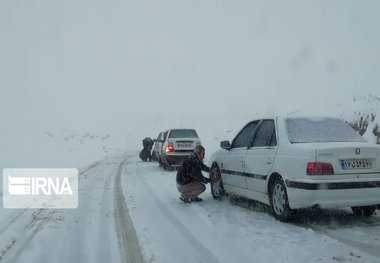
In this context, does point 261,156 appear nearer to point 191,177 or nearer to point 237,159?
point 237,159

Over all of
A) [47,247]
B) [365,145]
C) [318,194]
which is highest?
[365,145]

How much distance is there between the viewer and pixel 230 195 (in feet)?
32.1

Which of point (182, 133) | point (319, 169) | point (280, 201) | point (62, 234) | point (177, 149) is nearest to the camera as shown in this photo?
point (319, 169)

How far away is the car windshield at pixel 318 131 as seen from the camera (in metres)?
7.20

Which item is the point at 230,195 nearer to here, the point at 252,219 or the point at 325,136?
the point at 252,219

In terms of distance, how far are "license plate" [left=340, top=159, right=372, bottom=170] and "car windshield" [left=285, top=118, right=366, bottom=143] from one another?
69cm

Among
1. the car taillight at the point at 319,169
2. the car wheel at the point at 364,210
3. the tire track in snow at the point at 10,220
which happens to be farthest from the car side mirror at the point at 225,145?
the tire track in snow at the point at 10,220

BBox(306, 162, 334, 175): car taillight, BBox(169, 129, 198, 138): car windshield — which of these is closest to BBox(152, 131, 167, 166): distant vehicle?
BBox(169, 129, 198, 138): car windshield

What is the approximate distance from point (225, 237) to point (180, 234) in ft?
2.19

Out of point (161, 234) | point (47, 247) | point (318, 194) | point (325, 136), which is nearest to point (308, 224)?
point (318, 194)

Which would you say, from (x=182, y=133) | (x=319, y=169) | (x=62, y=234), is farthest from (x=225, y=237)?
(x=182, y=133)

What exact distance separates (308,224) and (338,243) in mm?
1267

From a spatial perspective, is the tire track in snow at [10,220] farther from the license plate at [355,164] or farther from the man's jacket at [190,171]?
the license plate at [355,164]

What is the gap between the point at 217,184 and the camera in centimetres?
971
